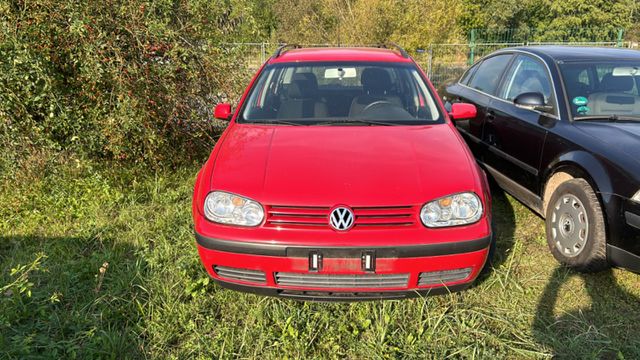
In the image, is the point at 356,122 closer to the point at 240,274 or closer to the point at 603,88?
the point at 240,274

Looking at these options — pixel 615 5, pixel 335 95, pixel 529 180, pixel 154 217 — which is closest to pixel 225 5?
pixel 335 95

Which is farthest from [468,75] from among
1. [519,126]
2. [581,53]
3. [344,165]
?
[344,165]

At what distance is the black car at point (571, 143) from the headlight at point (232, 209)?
2.27m

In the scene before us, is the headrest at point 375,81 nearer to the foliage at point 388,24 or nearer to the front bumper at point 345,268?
the front bumper at point 345,268

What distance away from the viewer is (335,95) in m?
3.61

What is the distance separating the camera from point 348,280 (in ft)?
7.77

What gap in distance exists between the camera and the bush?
3785 millimetres

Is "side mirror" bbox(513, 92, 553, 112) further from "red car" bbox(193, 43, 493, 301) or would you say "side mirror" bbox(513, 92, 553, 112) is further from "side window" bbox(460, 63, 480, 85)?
"side window" bbox(460, 63, 480, 85)

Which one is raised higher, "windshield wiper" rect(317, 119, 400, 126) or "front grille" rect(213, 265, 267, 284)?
"windshield wiper" rect(317, 119, 400, 126)

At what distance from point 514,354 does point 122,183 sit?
3853 millimetres

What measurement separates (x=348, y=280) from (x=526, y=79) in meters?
3.03

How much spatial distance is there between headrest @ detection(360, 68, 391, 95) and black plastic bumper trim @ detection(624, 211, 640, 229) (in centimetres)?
189

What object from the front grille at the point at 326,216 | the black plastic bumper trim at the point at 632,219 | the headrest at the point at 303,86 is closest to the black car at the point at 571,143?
the black plastic bumper trim at the point at 632,219

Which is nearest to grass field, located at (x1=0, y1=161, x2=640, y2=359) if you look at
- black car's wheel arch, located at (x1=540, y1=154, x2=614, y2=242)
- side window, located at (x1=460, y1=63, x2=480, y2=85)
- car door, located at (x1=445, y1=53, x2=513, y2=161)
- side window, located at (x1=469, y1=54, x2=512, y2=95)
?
black car's wheel arch, located at (x1=540, y1=154, x2=614, y2=242)
